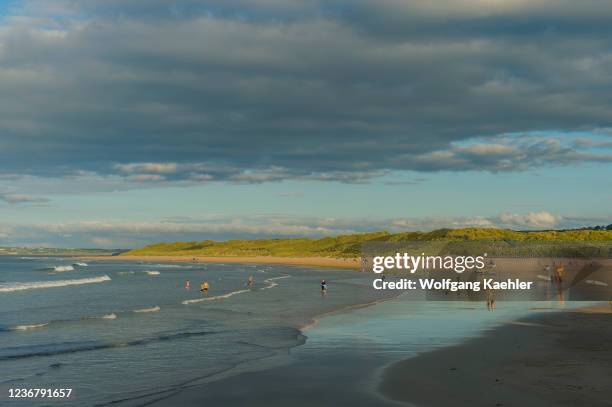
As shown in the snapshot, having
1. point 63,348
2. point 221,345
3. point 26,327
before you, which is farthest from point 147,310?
point 221,345

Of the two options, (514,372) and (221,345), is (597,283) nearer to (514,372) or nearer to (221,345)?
(221,345)

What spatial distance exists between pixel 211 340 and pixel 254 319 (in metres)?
9.44

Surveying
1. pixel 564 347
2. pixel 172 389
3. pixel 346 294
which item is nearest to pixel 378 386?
pixel 172 389

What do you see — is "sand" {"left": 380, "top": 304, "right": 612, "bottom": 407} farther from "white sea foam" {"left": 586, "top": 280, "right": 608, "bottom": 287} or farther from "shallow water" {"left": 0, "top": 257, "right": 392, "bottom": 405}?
"white sea foam" {"left": 586, "top": 280, "right": 608, "bottom": 287}

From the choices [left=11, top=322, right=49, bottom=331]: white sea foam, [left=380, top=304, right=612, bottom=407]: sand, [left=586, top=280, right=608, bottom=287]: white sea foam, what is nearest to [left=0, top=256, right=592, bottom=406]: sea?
[left=11, top=322, right=49, bottom=331]: white sea foam

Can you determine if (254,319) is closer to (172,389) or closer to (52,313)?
(52,313)

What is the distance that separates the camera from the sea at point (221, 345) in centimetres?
1869

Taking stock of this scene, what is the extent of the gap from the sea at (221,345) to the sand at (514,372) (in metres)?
1.25

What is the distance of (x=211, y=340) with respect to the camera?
99.1ft

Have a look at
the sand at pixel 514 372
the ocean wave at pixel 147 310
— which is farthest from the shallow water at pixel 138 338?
the sand at pixel 514 372

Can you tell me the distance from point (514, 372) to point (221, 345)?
1360 centimetres

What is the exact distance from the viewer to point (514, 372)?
20.4 m

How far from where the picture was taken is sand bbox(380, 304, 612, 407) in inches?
664

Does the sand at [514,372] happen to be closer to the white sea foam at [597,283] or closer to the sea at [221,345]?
the sea at [221,345]
